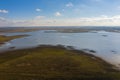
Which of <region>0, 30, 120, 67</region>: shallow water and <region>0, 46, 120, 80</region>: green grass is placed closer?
<region>0, 46, 120, 80</region>: green grass

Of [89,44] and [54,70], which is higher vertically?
[89,44]

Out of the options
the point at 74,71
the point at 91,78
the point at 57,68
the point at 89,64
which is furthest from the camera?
the point at 89,64

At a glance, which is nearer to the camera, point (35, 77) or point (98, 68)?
point (35, 77)

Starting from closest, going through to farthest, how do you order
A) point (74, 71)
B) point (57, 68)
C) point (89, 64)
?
point (74, 71)
point (57, 68)
point (89, 64)

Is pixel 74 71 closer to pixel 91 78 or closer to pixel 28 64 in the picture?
pixel 91 78

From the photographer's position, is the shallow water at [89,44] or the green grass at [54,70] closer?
the green grass at [54,70]

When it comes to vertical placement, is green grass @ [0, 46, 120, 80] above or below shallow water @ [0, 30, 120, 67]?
below

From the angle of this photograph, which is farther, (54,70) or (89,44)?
(89,44)

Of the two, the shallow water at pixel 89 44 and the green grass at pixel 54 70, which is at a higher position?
the shallow water at pixel 89 44

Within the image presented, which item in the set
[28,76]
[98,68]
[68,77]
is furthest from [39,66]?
[98,68]

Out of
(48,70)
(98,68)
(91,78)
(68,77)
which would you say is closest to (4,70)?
(48,70)
